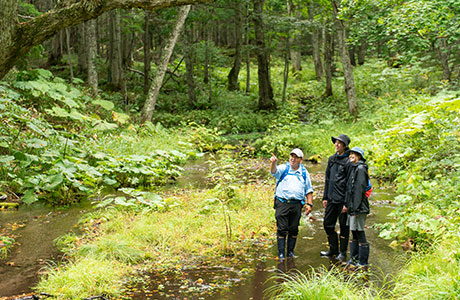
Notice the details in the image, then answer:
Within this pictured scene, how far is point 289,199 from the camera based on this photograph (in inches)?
247

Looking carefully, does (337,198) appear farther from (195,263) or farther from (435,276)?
(195,263)

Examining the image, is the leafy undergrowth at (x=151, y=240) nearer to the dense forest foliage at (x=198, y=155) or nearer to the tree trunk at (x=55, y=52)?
the dense forest foliage at (x=198, y=155)

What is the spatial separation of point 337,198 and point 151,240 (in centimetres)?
318

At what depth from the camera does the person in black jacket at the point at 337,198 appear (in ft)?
20.6

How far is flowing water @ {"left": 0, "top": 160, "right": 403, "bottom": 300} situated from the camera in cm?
504

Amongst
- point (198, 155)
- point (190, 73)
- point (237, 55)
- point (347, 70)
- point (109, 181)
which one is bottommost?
point (109, 181)

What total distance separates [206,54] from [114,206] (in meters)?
19.2

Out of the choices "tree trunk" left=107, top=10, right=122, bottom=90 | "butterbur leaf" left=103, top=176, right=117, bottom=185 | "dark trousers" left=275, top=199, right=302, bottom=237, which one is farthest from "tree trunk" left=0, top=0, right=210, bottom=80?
"tree trunk" left=107, top=10, right=122, bottom=90

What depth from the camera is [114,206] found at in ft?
26.8

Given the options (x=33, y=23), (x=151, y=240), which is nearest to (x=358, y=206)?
(x=151, y=240)

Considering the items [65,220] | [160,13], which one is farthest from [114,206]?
[160,13]

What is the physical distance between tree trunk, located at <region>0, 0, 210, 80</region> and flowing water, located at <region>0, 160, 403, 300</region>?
280cm

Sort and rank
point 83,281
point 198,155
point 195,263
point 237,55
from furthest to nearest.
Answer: point 237,55 → point 198,155 → point 195,263 → point 83,281

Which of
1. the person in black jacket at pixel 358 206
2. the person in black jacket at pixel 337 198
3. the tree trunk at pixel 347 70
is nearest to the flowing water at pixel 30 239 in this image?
the person in black jacket at pixel 337 198
